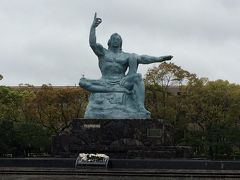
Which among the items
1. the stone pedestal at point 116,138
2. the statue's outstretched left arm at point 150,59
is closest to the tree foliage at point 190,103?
the statue's outstretched left arm at point 150,59

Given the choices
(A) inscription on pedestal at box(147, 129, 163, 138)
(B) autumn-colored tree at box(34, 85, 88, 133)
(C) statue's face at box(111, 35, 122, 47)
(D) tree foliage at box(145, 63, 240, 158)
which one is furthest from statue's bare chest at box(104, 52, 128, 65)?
(B) autumn-colored tree at box(34, 85, 88, 133)

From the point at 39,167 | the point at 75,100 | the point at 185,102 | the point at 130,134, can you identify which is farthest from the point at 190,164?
the point at 75,100

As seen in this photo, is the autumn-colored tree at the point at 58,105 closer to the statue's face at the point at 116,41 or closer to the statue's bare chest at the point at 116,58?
the statue's bare chest at the point at 116,58

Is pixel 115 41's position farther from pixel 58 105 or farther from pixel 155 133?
pixel 58 105

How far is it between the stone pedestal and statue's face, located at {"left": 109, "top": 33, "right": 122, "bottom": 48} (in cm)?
398

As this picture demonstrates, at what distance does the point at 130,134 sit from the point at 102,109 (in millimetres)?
2026

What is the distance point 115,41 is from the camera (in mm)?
24469

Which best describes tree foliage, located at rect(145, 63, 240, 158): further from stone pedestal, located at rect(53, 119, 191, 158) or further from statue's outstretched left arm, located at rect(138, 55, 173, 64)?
stone pedestal, located at rect(53, 119, 191, 158)

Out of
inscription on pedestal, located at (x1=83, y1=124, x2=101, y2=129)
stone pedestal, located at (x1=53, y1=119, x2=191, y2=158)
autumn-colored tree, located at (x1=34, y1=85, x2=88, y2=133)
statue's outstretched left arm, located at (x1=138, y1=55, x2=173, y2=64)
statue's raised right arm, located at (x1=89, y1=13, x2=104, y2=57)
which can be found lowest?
stone pedestal, located at (x1=53, y1=119, x2=191, y2=158)

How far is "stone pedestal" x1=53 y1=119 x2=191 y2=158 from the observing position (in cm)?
2205

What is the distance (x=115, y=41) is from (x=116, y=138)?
485cm

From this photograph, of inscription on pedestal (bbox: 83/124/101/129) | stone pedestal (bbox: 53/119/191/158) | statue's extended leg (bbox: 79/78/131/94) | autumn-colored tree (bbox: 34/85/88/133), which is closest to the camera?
stone pedestal (bbox: 53/119/191/158)

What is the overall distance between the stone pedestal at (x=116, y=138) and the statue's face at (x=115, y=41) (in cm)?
398

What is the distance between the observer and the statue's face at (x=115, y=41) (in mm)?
24422
